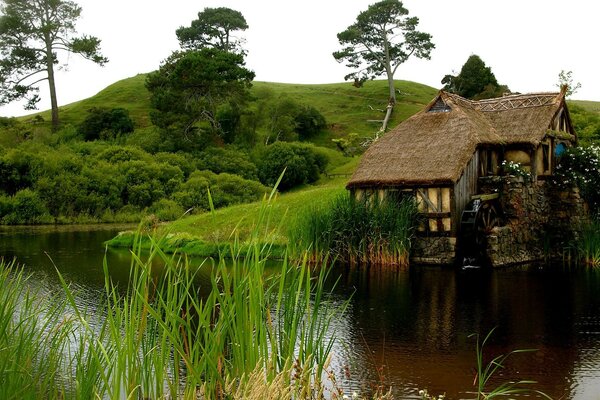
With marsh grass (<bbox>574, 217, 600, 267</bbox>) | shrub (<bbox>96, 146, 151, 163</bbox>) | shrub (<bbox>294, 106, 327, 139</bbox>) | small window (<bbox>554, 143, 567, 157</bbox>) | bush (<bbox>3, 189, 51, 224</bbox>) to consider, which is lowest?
marsh grass (<bbox>574, 217, 600, 267</bbox>)

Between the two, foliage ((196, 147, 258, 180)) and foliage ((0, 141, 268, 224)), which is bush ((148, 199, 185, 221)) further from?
foliage ((196, 147, 258, 180))

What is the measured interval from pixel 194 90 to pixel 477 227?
3153 cm

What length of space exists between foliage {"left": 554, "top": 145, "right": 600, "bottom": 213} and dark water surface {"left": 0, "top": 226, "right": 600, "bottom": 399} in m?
4.01

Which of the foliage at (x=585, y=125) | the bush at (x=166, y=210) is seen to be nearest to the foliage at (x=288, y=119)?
the bush at (x=166, y=210)

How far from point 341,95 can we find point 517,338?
61920 mm

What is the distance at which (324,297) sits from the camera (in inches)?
520

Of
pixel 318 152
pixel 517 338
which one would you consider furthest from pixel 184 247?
pixel 318 152

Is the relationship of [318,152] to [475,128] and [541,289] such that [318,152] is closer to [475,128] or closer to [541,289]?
[475,128]

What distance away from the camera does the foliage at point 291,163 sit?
41.9 meters

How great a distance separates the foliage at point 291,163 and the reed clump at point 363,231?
833 inches

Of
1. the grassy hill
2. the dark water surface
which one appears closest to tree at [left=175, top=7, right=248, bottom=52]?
the grassy hill

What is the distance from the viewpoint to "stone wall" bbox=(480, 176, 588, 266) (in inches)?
789

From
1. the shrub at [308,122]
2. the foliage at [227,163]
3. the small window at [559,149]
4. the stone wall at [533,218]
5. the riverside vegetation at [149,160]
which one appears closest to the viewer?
the stone wall at [533,218]

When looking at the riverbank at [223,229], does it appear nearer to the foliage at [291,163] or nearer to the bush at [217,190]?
the bush at [217,190]
